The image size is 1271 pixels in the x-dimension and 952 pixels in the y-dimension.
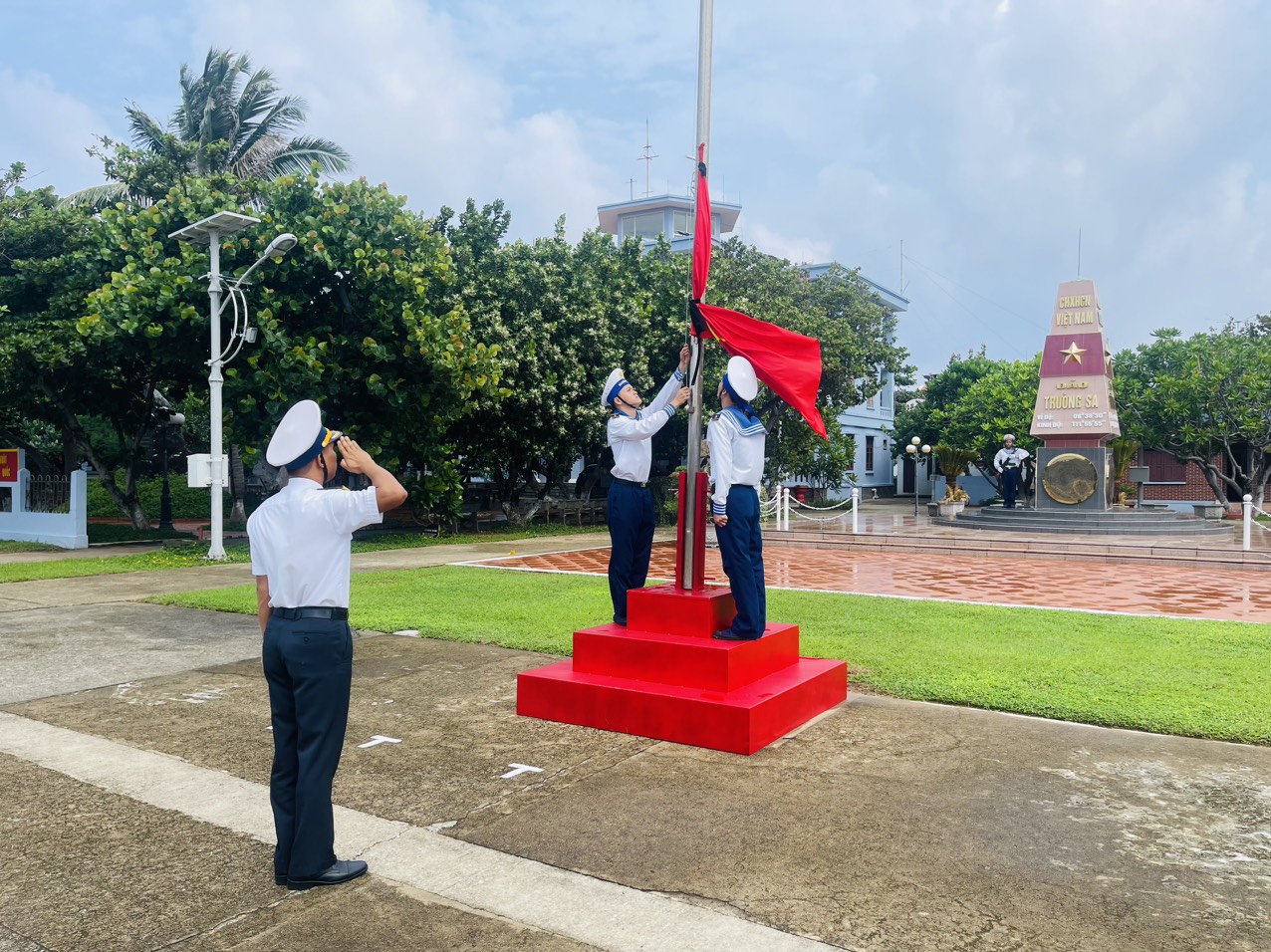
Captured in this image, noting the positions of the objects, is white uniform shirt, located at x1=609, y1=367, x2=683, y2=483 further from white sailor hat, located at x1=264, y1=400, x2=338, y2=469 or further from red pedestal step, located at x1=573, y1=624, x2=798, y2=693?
white sailor hat, located at x1=264, y1=400, x2=338, y2=469

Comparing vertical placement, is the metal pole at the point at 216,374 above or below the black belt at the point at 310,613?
above

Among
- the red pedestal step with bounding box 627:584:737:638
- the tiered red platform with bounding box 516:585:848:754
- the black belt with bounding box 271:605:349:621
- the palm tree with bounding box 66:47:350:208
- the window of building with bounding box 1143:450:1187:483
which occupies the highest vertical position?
the palm tree with bounding box 66:47:350:208

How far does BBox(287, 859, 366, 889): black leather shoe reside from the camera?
3.25 m

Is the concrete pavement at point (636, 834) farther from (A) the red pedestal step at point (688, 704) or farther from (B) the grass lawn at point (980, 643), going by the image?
(B) the grass lawn at point (980, 643)

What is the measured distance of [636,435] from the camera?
5.75 m

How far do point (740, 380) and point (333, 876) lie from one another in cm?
323

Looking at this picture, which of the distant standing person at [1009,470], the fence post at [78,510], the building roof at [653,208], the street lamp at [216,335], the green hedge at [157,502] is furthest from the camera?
the building roof at [653,208]

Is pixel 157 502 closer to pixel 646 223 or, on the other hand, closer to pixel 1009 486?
pixel 1009 486

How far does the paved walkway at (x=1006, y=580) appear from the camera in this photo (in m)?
10.3

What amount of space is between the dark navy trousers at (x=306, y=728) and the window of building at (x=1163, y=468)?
37519 millimetres

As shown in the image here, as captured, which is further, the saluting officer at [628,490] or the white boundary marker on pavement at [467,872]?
the saluting officer at [628,490]

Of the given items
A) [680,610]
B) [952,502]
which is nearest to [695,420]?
[680,610]

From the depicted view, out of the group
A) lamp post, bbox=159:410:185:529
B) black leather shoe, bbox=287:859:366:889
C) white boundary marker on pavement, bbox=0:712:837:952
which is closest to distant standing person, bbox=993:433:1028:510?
lamp post, bbox=159:410:185:529

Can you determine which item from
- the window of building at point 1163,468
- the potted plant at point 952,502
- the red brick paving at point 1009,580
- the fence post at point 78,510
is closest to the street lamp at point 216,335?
the fence post at point 78,510
